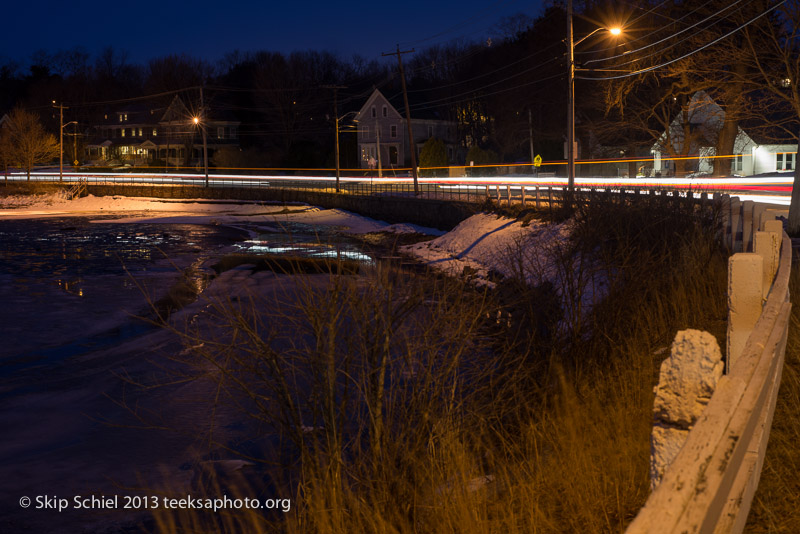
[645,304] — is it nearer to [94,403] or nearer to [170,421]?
[170,421]

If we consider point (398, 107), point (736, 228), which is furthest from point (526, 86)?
point (736, 228)

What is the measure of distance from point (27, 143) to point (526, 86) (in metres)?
54.8

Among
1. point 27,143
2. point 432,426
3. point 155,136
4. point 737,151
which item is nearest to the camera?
point 432,426

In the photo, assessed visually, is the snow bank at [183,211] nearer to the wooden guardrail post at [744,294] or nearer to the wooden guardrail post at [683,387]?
the wooden guardrail post at [744,294]

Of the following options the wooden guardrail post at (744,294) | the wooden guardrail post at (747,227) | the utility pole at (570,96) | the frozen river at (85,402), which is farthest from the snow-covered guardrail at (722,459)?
the utility pole at (570,96)

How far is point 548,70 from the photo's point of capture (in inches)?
2480

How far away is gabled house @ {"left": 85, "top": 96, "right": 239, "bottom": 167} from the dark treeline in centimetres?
198

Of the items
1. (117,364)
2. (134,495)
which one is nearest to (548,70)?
(117,364)

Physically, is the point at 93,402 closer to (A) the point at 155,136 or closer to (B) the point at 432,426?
(B) the point at 432,426

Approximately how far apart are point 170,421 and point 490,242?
1873 centimetres

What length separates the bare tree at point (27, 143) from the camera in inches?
3278

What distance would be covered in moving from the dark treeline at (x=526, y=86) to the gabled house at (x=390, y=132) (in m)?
1.27

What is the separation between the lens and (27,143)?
83125mm

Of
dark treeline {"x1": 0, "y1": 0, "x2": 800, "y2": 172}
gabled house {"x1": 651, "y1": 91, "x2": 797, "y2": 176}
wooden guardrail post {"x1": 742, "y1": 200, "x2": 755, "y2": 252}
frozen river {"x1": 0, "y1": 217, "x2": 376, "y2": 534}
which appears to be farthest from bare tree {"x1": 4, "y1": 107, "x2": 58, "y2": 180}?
wooden guardrail post {"x1": 742, "y1": 200, "x2": 755, "y2": 252}
